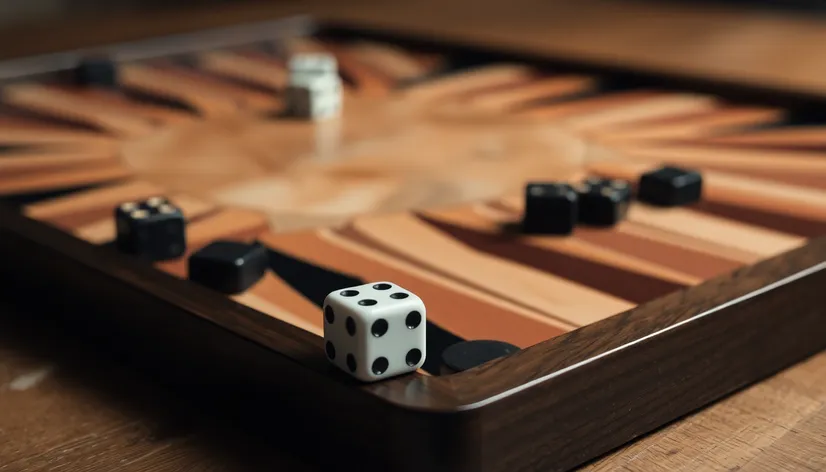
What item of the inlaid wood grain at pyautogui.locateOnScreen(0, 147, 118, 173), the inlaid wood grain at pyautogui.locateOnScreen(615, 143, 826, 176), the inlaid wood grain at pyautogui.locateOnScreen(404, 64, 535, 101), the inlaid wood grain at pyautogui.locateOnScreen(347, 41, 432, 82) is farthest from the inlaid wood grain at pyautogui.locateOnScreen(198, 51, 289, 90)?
the inlaid wood grain at pyautogui.locateOnScreen(615, 143, 826, 176)

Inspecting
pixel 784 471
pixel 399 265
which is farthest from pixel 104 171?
pixel 784 471

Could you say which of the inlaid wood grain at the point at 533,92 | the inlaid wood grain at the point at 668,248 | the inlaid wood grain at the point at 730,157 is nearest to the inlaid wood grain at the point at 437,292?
the inlaid wood grain at the point at 668,248

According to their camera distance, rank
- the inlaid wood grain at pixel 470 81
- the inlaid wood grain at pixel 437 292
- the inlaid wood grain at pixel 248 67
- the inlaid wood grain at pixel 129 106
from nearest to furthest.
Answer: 1. the inlaid wood grain at pixel 437 292
2. the inlaid wood grain at pixel 129 106
3. the inlaid wood grain at pixel 470 81
4. the inlaid wood grain at pixel 248 67

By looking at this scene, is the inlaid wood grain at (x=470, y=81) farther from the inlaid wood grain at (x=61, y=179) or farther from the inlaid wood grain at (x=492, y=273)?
the inlaid wood grain at (x=492, y=273)

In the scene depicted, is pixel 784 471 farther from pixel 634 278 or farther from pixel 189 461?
pixel 189 461

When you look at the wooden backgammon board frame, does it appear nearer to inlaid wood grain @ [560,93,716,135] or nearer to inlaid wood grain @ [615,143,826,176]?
inlaid wood grain @ [615,143,826,176]

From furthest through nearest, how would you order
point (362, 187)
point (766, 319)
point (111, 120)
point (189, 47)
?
point (189, 47) → point (111, 120) → point (362, 187) → point (766, 319)
